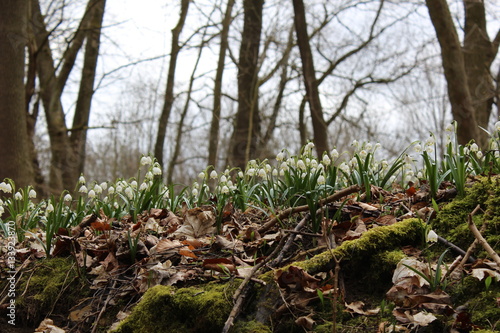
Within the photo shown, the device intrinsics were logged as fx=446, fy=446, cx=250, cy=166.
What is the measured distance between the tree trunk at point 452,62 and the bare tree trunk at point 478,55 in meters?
3.82

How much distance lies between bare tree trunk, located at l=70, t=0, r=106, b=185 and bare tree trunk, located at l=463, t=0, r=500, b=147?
30.0 feet

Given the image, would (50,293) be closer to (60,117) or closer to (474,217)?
(474,217)

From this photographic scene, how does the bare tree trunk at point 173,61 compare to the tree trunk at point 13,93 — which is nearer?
the tree trunk at point 13,93

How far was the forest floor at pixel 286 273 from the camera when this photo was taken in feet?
5.71

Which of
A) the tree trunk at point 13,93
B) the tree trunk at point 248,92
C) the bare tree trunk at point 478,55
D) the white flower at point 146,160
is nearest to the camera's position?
the white flower at point 146,160

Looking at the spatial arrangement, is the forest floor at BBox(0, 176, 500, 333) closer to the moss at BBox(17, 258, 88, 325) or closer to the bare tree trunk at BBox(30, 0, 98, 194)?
the moss at BBox(17, 258, 88, 325)

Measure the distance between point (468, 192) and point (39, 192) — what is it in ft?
34.9

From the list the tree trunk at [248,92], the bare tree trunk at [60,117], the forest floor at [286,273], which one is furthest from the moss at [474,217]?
the bare tree trunk at [60,117]

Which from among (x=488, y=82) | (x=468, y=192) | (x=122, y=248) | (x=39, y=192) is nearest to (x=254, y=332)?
(x=122, y=248)

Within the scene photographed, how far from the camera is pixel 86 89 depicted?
11586mm

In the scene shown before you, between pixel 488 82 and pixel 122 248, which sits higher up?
pixel 488 82

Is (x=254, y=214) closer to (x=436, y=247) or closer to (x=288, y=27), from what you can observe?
(x=436, y=247)

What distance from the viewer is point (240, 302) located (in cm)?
190

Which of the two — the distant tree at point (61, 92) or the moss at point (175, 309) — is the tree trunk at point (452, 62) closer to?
the moss at point (175, 309)
